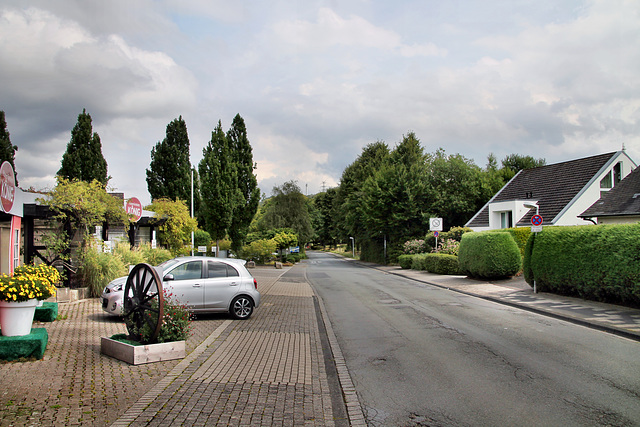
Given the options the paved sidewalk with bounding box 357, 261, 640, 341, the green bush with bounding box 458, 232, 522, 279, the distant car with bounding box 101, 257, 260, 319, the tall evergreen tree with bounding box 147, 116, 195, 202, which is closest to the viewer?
the paved sidewalk with bounding box 357, 261, 640, 341

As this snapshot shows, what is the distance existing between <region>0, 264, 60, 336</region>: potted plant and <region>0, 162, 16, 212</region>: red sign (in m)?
3.00

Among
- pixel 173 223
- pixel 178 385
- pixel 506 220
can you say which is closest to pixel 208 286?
pixel 178 385

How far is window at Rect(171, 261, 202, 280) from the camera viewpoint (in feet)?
37.4

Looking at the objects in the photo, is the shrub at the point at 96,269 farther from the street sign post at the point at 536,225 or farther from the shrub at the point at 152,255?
the street sign post at the point at 536,225

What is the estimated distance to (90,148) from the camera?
130 ft

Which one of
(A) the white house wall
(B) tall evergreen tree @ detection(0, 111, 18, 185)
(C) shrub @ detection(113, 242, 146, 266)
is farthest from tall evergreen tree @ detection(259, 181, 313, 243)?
(C) shrub @ detection(113, 242, 146, 266)

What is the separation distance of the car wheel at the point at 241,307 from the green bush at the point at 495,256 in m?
13.3

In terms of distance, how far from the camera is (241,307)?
11.7 meters

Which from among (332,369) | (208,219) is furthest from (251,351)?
(208,219)

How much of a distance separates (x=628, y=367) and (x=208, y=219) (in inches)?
1346

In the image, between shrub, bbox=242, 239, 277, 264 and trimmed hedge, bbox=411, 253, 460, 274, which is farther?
shrub, bbox=242, 239, 277, 264

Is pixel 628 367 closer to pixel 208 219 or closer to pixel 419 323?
pixel 419 323

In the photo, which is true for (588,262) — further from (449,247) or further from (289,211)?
(289,211)

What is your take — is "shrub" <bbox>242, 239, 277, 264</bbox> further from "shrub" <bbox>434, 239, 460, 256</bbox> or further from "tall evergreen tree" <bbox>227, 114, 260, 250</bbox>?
"shrub" <bbox>434, 239, 460, 256</bbox>
